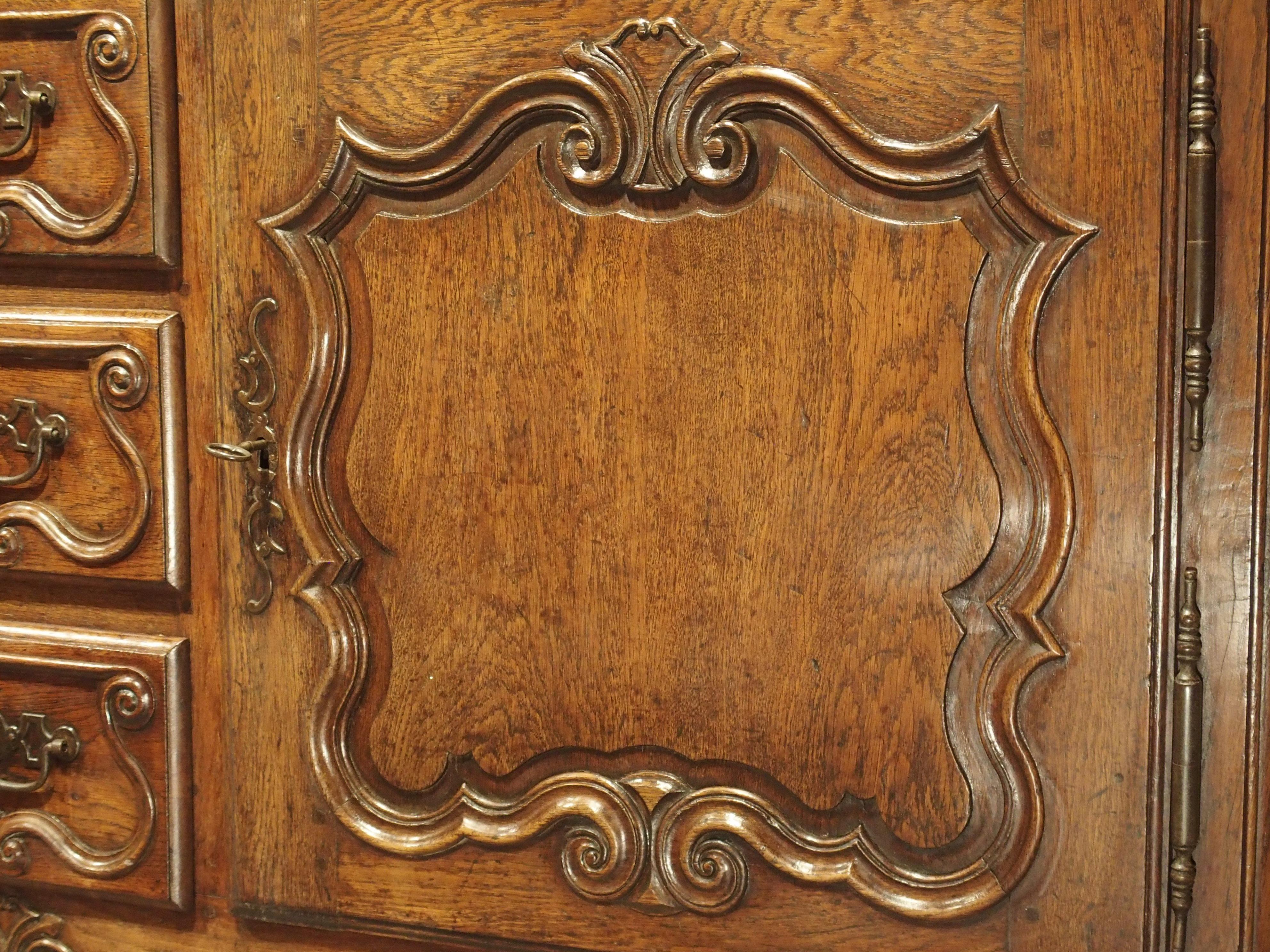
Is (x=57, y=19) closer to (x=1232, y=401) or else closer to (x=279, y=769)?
(x=279, y=769)

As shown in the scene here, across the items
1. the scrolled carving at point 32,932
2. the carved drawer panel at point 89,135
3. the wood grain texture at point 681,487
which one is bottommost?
the scrolled carving at point 32,932

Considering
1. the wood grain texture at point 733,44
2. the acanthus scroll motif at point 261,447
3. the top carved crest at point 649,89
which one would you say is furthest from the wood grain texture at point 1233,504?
the acanthus scroll motif at point 261,447

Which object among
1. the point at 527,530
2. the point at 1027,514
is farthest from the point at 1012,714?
the point at 527,530

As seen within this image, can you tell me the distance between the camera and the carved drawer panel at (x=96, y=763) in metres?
0.95

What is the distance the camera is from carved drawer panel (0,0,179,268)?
908 mm

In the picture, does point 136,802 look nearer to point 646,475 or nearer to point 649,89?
point 646,475

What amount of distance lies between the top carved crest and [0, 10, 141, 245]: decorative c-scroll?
32 centimetres

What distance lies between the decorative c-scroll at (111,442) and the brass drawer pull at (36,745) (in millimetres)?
128

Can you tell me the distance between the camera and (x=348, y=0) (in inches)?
34.6

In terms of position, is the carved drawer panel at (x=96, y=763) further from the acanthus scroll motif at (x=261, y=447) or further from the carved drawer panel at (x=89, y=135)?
the carved drawer panel at (x=89, y=135)

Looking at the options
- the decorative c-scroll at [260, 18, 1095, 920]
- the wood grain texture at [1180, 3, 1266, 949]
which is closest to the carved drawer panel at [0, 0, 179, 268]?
the decorative c-scroll at [260, 18, 1095, 920]

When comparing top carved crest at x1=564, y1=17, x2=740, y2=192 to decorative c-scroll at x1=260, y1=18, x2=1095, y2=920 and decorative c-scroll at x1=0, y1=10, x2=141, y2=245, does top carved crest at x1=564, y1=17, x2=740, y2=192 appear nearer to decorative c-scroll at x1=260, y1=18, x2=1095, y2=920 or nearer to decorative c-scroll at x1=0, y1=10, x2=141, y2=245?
decorative c-scroll at x1=260, y1=18, x2=1095, y2=920

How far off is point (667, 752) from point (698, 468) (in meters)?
0.19

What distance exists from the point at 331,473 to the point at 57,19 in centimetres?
37
